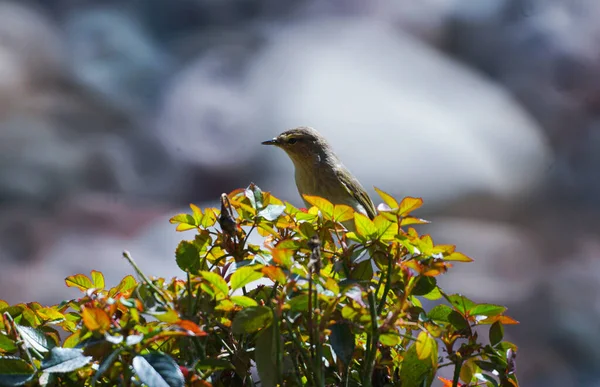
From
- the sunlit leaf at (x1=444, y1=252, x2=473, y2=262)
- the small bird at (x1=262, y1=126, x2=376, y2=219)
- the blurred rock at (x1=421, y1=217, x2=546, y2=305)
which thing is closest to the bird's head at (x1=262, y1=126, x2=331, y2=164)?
the small bird at (x1=262, y1=126, x2=376, y2=219)

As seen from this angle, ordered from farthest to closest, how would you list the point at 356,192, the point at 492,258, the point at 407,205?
the point at 492,258
the point at 356,192
the point at 407,205

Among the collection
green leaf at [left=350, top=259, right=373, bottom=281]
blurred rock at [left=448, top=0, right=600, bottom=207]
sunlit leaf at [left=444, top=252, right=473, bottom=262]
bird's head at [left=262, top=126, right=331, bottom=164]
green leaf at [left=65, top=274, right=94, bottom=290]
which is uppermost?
blurred rock at [left=448, top=0, right=600, bottom=207]

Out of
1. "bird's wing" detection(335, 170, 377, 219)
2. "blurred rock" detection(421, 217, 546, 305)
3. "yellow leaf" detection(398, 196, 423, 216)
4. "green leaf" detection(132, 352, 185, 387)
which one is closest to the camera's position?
"green leaf" detection(132, 352, 185, 387)

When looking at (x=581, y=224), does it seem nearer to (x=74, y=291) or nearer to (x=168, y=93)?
(x=168, y=93)

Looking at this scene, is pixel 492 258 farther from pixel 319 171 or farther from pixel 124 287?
pixel 124 287

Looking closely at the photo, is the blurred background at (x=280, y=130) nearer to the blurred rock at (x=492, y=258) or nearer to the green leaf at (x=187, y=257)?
the blurred rock at (x=492, y=258)

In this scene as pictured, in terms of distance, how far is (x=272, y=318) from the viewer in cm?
55

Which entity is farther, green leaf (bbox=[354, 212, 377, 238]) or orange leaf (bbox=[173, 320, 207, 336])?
green leaf (bbox=[354, 212, 377, 238])

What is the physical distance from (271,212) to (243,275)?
0.12 metres

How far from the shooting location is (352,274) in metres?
0.64

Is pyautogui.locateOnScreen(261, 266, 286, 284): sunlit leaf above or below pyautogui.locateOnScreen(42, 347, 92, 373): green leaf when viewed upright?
above

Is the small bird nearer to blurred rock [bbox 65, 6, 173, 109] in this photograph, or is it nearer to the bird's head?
the bird's head

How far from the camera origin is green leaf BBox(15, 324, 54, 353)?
1.92ft

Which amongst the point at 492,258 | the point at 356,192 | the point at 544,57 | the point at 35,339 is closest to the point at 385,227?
the point at 35,339
